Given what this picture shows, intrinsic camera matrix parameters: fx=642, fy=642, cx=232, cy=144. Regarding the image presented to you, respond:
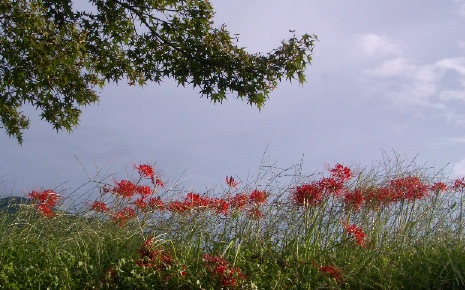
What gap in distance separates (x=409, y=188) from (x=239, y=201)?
2037 millimetres

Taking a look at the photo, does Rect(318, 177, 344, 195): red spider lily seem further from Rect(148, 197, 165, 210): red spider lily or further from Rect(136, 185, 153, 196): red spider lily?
Rect(136, 185, 153, 196): red spider lily

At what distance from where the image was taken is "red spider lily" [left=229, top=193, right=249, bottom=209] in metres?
6.59

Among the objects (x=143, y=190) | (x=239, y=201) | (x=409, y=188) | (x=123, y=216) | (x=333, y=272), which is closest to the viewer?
(x=333, y=272)

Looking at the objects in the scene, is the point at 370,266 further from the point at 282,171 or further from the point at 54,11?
the point at 54,11

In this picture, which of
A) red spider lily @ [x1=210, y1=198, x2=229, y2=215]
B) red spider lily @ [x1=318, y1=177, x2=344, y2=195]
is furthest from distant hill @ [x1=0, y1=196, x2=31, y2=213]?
red spider lily @ [x1=318, y1=177, x2=344, y2=195]

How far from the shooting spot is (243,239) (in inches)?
237

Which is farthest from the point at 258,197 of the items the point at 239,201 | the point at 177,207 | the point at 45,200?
the point at 45,200

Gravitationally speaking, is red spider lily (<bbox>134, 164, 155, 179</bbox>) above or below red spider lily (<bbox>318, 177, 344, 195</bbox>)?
above

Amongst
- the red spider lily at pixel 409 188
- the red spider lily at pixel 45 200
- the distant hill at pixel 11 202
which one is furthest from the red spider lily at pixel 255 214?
the distant hill at pixel 11 202

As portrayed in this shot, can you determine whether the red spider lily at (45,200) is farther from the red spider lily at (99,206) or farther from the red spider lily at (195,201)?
the red spider lily at (195,201)

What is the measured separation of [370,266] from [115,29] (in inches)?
251

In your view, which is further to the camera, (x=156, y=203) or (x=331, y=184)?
(x=156, y=203)

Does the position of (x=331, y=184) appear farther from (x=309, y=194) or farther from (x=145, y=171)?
(x=145, y=171)

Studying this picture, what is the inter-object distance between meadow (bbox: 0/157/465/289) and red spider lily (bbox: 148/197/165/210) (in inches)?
0.5
